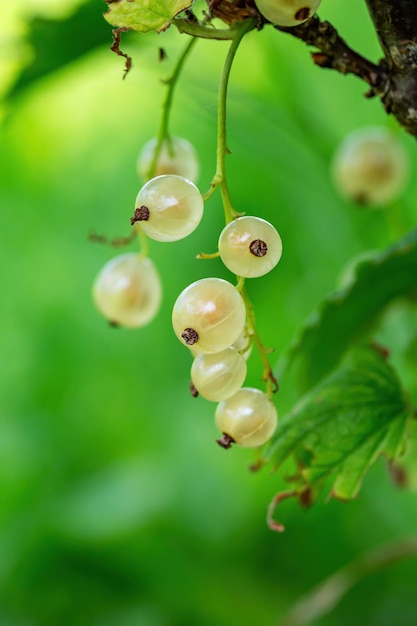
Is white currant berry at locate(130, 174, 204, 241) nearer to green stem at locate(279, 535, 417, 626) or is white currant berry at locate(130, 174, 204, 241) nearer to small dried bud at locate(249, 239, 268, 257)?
small dried bud at locate(249, 239, 268, 257)

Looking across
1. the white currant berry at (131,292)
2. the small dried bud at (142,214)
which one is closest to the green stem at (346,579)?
the white currant berry at (131,292)

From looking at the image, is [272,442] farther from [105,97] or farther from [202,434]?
[105,97]

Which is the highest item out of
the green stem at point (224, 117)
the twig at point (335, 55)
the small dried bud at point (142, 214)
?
the twig at point (335, 55)

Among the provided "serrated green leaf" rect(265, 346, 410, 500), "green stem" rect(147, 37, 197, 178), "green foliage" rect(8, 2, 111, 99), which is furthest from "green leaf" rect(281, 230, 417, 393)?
"green foliage" rect(8, 2, 111, 99)

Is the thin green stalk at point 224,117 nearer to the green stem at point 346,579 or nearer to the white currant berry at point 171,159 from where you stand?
the white currant berry at point 171,159

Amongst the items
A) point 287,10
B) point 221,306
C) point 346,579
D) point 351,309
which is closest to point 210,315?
point 221,306
